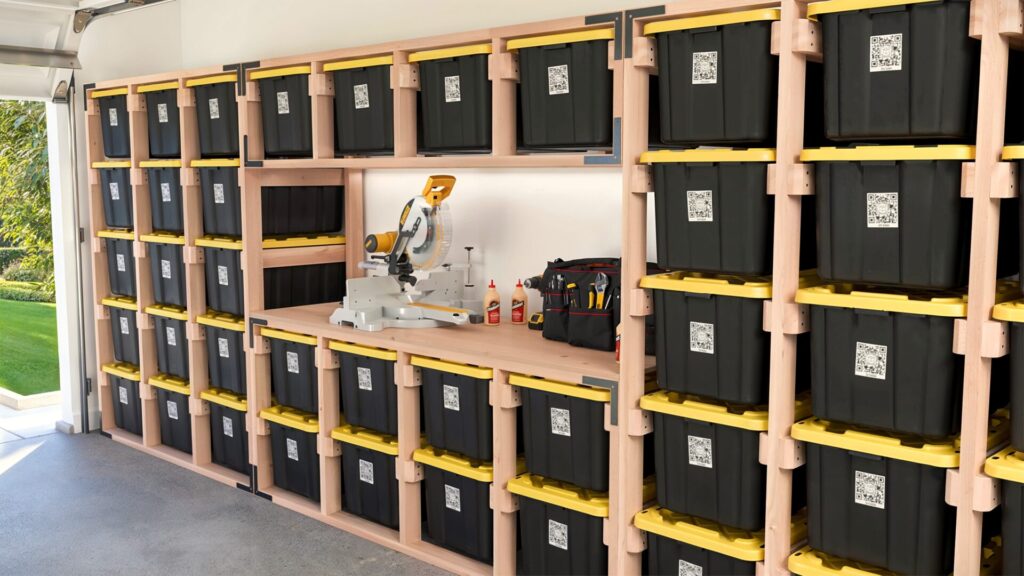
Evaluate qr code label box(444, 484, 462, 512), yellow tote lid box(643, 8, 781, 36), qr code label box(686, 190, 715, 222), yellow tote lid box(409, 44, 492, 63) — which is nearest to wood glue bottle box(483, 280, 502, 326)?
qr code label box(444, 484, 462, 512)

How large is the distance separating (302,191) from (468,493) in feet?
6.46

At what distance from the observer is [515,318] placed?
14.5 ft

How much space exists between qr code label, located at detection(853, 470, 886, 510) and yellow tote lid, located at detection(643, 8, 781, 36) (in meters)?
1.39

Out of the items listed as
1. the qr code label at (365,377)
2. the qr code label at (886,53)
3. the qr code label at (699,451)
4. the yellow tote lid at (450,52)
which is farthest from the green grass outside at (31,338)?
the qr code label at (886,53)

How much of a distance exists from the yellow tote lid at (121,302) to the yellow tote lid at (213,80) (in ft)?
4.57

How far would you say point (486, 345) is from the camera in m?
3.88

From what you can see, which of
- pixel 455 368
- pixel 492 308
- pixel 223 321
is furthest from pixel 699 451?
pixel 223 321

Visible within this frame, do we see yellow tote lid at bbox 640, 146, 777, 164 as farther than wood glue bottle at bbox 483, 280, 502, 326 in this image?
No

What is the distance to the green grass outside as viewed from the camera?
8547mm

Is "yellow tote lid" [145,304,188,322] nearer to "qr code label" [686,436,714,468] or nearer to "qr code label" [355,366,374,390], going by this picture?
"qr code label" [355,366,374,390]

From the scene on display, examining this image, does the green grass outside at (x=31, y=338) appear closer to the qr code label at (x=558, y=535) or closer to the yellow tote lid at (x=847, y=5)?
the qr code label at (x=558, y=535)

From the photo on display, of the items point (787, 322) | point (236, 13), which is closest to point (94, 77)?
point (236, 13)

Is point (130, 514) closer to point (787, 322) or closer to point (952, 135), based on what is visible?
point (787, 322)

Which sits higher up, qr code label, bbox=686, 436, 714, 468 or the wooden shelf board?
the wooden shelf board
